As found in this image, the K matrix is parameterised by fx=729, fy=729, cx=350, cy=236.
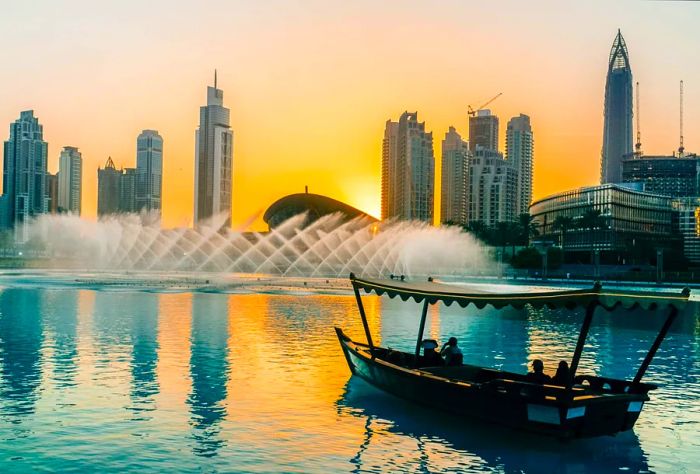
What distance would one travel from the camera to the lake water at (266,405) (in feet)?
63.7

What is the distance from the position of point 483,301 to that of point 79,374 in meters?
17.3

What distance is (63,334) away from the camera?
43.9 m

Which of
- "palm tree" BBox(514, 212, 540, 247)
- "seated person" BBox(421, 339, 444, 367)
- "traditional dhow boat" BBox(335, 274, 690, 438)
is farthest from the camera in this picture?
"palm tree" BBox(514, 212, 540, 247)

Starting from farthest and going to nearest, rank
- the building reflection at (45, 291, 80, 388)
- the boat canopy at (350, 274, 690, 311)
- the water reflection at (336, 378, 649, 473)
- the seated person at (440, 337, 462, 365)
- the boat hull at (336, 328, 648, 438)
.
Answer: the building reflection at (45, 291, 80, 388) → the seated person at (440, 337, 462, 365) → the boat hull at (336, 328, 648, 438) → the boat canopy at (350, 274, 690, 311) → the water reflection at (336, 378, 649, 473)

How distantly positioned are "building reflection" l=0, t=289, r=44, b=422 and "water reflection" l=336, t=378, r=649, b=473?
11.0m

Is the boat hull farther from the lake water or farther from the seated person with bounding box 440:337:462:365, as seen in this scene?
the seated person with bounding box 440:337:462:365

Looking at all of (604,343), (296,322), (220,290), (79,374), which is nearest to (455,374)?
(79,374)

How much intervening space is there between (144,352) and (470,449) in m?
21.7

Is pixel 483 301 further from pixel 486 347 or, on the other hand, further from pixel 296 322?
pixel 296 322

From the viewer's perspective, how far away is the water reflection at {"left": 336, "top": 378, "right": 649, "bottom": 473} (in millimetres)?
19156

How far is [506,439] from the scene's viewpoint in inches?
842

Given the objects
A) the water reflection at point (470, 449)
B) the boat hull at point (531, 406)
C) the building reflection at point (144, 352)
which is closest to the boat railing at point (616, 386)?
the boat hull at point (531, 406)

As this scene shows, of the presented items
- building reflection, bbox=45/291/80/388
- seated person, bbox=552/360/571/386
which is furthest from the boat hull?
building reflection, bbox=45/291/80/388

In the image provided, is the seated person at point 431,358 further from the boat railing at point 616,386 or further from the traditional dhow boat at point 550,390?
the boat railing at point 616,386
